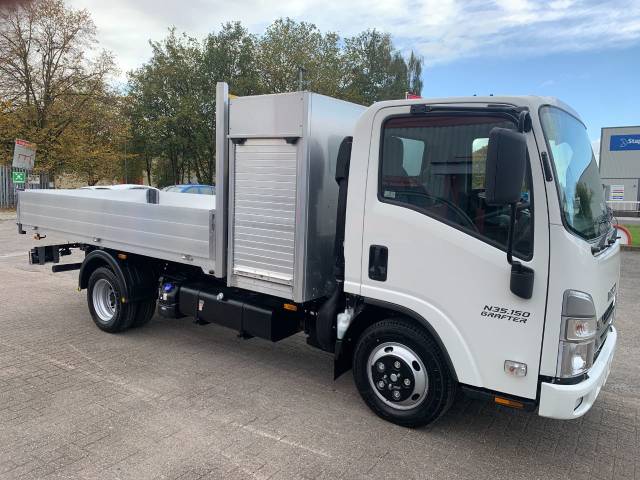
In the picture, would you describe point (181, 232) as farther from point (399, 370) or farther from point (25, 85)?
point (25, 85)

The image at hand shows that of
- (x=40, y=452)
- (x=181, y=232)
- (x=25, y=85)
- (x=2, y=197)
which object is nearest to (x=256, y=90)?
(x=25, y=85)

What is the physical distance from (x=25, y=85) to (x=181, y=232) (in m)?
26.3

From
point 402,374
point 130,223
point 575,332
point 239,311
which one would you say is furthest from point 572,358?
point 130,223

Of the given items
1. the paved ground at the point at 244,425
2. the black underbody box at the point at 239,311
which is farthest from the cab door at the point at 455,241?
the black underbody box at the point at 239,311

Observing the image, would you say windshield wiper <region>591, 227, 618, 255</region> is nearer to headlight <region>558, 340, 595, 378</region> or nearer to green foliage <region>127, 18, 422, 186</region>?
headlight <region>558, 340, 595, 378</region>

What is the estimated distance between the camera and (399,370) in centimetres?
387

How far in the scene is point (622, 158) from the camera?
124 ft

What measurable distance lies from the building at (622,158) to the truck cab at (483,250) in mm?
38450

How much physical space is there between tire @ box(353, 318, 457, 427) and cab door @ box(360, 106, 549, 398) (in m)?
0.18

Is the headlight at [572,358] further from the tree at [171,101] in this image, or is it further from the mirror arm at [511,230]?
the tree at [171,101]

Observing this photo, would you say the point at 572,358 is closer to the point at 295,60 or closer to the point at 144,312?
the point at 144,312

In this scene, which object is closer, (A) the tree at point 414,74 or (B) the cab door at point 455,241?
(B) the cab door at point 455,241

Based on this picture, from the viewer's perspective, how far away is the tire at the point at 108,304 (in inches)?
233

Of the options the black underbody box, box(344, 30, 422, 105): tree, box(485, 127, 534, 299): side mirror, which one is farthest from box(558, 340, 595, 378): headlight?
box(344, 30, 422, 105): tree
